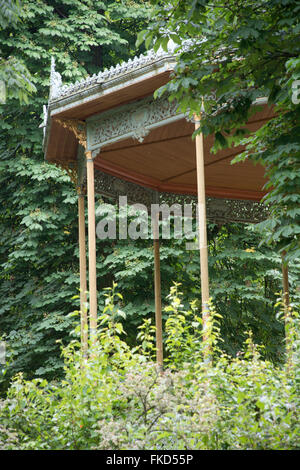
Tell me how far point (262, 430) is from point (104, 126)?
19.9ft

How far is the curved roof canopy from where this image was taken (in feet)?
27.0

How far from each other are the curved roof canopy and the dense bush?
347 cm

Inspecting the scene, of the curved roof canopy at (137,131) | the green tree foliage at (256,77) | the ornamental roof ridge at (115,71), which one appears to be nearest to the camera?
the green tree foliage at (256,77)

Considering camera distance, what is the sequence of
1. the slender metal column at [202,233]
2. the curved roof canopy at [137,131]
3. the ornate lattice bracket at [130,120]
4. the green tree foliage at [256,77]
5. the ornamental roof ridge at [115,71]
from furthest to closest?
the ornate lattice bracket at [130,120], the curved roof canopy at [137,131], the ornamental roof ridge at [115,71], the slender metal column at [202,233], the green tree foliage at [256,77]

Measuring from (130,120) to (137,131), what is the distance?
→ 0.92ft

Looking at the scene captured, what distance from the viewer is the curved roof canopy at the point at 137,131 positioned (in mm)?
8230

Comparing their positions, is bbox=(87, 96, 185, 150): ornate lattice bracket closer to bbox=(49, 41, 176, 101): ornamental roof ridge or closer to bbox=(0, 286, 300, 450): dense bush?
bbox=(49, 41, 176, 101): ornamental roof ridge

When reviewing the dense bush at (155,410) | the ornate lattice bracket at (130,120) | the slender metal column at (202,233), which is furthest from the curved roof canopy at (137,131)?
the dense bush at (155,410)

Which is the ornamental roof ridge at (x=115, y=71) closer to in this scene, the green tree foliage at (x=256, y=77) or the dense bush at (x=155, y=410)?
the green tree foliage at (x=256, y=77)

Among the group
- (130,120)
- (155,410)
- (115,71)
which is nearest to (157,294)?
(130,120)

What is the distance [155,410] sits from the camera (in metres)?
4.80

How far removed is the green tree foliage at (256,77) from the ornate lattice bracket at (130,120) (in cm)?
268

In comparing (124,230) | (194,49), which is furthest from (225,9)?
(124,230)

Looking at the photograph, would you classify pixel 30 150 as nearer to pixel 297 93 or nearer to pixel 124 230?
pixel 124 230
